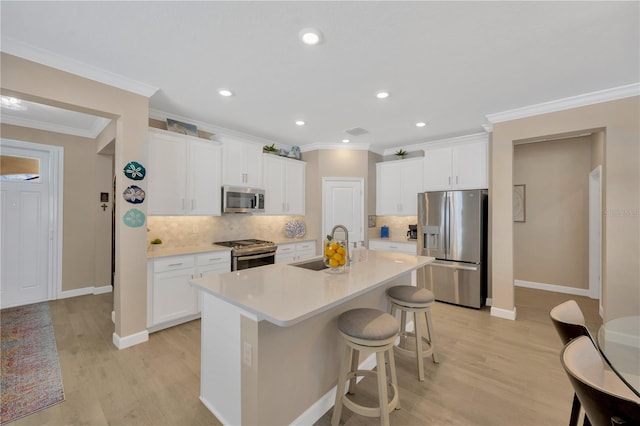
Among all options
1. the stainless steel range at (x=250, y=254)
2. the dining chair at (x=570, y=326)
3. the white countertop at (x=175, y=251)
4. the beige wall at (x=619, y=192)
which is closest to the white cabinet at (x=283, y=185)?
the stainless steel range at (x=250, y=254)

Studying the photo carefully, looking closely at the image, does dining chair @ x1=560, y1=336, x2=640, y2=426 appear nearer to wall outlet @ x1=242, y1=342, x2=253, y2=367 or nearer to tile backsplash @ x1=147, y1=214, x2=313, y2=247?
wall outlet @ x1=242, y1=342, x2=253, y2=367

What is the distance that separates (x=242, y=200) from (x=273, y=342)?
116 inches

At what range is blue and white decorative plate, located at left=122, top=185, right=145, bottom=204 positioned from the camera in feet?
9.12

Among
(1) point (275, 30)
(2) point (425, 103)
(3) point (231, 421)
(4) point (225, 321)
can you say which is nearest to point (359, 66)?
(1) point (275, 30)

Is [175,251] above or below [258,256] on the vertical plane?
above

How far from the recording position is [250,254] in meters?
3.97

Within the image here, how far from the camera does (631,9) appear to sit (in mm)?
1770

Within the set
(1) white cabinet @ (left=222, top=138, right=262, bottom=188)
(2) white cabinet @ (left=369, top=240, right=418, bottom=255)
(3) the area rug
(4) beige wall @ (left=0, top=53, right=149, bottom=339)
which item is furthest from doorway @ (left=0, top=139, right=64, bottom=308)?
(2) white cabinet @ (left=369, top=240, right=418, bottom=255)

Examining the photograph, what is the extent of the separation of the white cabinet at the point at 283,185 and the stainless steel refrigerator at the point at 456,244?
2.28 meters

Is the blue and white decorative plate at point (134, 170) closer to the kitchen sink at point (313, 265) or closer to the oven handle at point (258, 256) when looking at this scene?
the oven handle at point (258, 256)

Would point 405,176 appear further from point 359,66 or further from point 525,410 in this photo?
point 525,410

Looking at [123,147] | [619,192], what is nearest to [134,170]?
[123,147]

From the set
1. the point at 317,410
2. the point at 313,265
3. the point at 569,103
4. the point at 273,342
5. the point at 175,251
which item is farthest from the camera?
the point at 175,251

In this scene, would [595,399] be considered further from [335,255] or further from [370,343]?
[335,255]
